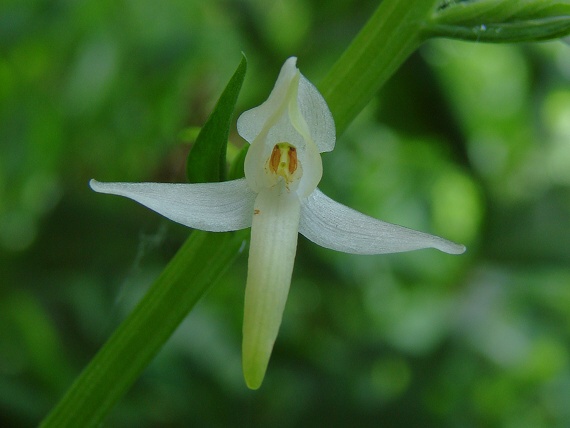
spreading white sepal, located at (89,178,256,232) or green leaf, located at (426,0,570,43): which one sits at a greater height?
green leaf, located at (426,0,570,43)

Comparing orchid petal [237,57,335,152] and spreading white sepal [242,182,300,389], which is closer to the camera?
spreading white sepal [242,182,300,389]

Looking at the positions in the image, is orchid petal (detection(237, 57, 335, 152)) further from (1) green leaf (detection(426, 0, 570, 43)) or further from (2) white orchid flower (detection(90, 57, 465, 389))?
(1) green leaf (detection(426, 0, 570, 43))

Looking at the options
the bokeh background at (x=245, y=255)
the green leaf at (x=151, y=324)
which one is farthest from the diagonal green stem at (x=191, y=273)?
the bokeh background at (x=245, y=255)

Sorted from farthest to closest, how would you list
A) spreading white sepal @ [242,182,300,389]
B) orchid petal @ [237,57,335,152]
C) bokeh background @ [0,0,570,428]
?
bokeh background @ [0,0,570,428]
orchid petal @ [237,57,335,152]
spreading white sepal @ [242,182,300,389]

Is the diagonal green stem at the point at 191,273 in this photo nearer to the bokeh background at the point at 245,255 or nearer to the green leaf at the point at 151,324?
the green leaf at the point at 151,324

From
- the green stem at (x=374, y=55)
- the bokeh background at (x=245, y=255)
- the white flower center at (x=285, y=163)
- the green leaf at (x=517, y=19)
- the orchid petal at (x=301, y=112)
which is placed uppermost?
the bokeh background at (x=245, y=255)

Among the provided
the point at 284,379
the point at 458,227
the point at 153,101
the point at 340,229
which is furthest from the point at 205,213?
the point at 458,227

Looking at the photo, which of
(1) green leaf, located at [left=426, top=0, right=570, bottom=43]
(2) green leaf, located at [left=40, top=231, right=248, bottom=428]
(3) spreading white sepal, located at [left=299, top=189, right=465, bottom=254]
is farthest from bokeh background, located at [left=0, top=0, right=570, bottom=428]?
(1) green leaf, located at [left=426, top=0, right=570, bottom=43]
